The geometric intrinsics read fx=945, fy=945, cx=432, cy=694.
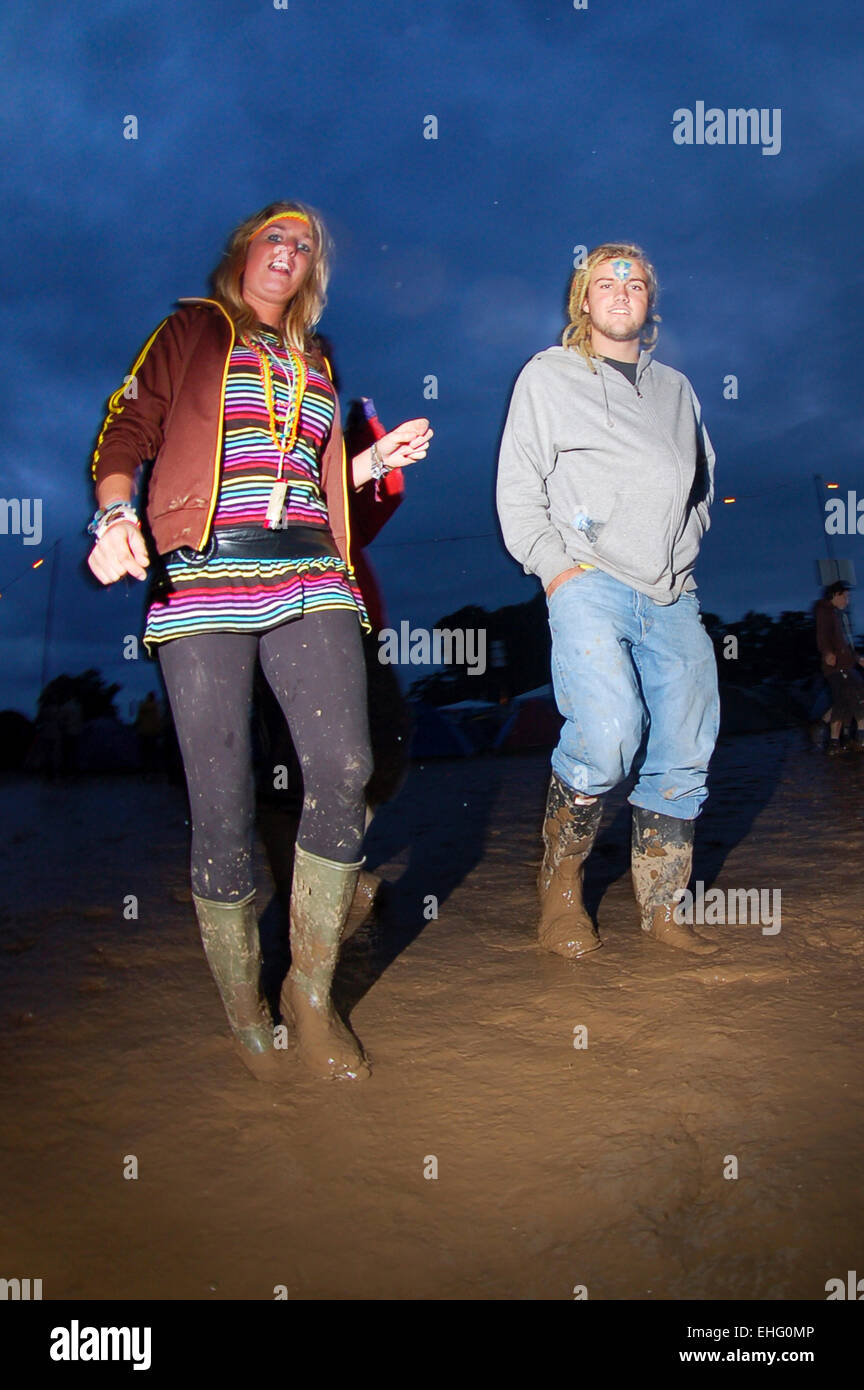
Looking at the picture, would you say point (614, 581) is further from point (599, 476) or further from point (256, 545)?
point (256, 545)

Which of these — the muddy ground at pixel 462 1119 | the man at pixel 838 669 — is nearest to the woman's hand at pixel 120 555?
the muddy ground at pixel 462 1119

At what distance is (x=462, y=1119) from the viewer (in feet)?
6.14

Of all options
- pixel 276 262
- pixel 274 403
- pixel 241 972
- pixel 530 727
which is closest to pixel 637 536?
pixel 274 403

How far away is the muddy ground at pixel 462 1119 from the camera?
1.47 metres

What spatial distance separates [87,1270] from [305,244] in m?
2.21

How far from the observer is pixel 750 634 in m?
14.7

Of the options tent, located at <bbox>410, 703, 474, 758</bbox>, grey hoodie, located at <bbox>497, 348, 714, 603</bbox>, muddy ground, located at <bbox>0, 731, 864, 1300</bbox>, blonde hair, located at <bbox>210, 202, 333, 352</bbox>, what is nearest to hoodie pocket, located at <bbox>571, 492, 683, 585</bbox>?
grey hoodie, located at <bbox>497, 348, 714, 603</bbox>

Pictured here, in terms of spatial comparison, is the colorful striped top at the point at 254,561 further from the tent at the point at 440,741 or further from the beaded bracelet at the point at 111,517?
the tent at the point at 440,741

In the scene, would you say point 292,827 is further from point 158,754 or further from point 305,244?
point 158,754

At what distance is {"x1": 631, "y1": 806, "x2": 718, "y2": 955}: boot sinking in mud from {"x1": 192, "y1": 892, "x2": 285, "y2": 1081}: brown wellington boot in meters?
1.19

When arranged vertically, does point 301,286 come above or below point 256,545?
above

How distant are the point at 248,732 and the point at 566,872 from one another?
1157 millimetres

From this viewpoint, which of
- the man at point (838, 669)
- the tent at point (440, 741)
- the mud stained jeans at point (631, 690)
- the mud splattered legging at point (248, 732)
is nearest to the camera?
the mud splattered legging at point (248, 732)
